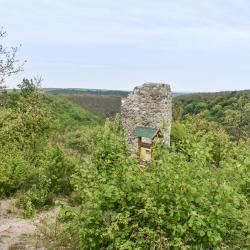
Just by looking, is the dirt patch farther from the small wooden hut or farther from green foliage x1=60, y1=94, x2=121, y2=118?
green foliage x1=60, y1=94, x2=121, y2=118

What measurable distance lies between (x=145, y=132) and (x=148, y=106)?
1.28 metres

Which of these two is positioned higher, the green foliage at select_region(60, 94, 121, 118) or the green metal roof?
the green metal roof

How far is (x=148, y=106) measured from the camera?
15836 millimetres

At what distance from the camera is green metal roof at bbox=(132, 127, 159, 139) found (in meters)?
14.7

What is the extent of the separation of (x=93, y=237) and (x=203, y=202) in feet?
6.64

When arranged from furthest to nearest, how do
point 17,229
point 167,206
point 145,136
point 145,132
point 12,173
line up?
point 12,173 < point 145,132 < point 145,136 < point 17,229 < point 167,206

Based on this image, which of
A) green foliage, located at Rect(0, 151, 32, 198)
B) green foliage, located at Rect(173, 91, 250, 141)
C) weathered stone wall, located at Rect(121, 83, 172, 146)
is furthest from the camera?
green foliage, located at Rect(173, 91, 250, 141)

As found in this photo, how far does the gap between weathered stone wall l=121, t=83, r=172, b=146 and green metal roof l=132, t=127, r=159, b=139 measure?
0.43 metres

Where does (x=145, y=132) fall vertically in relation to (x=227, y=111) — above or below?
above

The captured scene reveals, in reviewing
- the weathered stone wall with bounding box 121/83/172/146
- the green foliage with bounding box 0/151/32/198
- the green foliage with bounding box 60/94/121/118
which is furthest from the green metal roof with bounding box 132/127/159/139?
the green foliage with bounding box 60/94/121/118

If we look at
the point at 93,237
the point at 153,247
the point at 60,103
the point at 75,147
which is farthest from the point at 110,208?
the point at 60,103

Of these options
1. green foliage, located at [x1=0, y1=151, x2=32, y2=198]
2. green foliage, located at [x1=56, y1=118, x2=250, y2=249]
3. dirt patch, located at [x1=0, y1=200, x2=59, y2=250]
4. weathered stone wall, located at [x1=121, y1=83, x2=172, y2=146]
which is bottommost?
dirt patch, located at [x1=0, y1=200, x2=59, y2=250]

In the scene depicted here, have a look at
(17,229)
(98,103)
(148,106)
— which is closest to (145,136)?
(148,106)

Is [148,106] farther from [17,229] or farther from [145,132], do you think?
[17,229]
